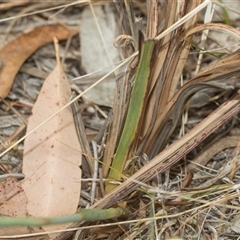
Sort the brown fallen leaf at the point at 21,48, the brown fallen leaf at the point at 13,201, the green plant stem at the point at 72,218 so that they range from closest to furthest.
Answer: the green plant stem at the point at 72,218
the brown fallen leaf at the point at 13,201
the brown fallen leaf at the point at 21,48

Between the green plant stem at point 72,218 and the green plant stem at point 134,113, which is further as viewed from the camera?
the green plant stem at point 134,113

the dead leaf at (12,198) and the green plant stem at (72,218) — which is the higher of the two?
the green plant stem at (72,218)

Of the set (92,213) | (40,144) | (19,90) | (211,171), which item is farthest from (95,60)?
(92,213)

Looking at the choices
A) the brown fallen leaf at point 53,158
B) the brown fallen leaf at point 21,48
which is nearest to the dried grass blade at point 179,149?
the brown fallen leaf at point 53,158

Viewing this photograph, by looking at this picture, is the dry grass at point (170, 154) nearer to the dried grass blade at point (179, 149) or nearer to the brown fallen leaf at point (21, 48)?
the dried grass blade at point (179, 149)

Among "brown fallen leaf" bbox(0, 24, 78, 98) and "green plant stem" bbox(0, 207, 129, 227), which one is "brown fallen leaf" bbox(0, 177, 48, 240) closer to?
"green plant stem" bbox(0, 207, 129, 227)

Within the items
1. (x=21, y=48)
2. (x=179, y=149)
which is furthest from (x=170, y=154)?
(x=21, y=48)

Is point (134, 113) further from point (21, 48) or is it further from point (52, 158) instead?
point (21, 48)
